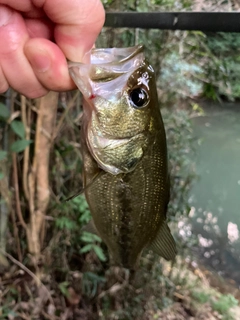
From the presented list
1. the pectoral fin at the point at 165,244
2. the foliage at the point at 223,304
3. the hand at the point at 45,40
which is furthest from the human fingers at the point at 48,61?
the foliage at the point at 223,304

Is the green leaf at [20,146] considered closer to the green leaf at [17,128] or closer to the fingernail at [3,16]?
the green leaf at [17,128]

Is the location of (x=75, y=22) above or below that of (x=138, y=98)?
above

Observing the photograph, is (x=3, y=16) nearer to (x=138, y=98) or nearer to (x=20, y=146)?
(x=138, y=98)

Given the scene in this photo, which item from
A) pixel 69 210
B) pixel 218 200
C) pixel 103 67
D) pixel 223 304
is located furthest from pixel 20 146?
pixel 218 200

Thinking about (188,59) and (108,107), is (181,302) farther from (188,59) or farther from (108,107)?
(108,107)

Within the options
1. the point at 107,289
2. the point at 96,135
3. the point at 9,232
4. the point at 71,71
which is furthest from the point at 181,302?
the point at 71,71

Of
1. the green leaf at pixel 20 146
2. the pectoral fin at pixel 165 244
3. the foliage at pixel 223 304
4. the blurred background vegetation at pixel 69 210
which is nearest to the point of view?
the pectoral fin at pixel 165 244
